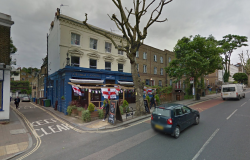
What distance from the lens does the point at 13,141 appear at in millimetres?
6652

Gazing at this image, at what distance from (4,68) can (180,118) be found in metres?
12.8

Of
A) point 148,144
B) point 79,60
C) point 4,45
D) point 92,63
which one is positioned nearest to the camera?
point 148,144

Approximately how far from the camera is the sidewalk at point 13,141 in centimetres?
556

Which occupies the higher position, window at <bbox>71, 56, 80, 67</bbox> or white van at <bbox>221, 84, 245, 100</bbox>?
window at <bbox>71, 56, 80, 67</bbox>

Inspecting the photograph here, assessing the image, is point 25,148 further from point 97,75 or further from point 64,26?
point 64,26

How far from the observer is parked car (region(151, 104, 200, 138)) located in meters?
6.18

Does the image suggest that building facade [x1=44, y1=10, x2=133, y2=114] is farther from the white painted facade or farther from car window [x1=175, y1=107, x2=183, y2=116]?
car window [x1=175, y1=107, x2=183, y2=116]

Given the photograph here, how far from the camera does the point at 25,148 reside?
19.5ft

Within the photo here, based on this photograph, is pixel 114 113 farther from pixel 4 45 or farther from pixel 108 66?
pixel 108 66

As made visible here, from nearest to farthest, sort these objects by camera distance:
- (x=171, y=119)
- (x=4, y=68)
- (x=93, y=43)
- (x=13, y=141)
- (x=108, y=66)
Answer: (x=171, y=119) < (x=13, y=141) < (x=4, y=68) < (x=93, y=43) < (x=108, y=66)

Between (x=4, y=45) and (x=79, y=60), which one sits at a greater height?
(x=4, y=45)

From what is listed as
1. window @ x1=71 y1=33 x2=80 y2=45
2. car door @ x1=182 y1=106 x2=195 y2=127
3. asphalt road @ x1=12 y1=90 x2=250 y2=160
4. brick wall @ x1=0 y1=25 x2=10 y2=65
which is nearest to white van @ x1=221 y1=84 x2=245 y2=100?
asphalt road @ x1=12 y1=90 x2=250 y2=160

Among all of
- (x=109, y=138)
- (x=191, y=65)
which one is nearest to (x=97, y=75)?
(x=109, y=138)

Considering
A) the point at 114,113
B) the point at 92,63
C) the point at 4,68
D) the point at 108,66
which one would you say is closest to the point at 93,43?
the point at 92,63
